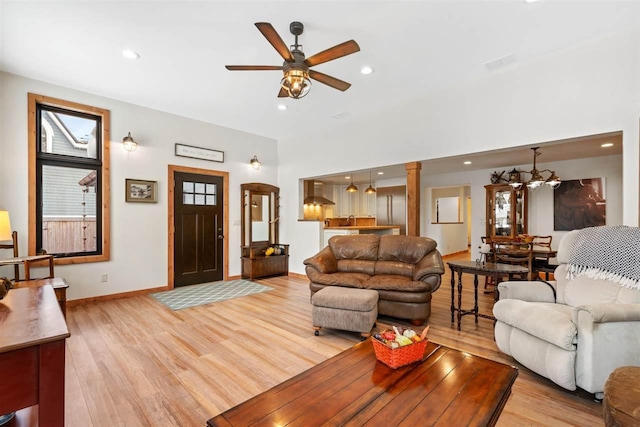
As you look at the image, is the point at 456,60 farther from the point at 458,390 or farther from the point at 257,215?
the point at 257,215

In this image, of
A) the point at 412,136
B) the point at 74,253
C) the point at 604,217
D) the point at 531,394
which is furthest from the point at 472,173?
the point at 74,253

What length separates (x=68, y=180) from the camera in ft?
14.4

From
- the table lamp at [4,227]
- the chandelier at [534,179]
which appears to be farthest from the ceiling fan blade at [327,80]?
the chandelier at [534,179]

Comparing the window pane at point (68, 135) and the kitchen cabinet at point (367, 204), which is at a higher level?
the window pane at point (68, 135)

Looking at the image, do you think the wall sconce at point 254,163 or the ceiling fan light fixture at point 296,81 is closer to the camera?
the ceiling fan light fixture at point 296,81

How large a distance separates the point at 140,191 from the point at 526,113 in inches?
230

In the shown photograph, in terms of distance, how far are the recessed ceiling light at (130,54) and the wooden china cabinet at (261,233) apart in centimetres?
313

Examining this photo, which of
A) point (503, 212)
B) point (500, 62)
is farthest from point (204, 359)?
point (503, 212)

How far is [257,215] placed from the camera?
21.7 feet

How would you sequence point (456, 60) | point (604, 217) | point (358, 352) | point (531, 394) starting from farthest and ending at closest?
point (604, 217) < point (456, 60) < point (531, 394) < point (358, 352)

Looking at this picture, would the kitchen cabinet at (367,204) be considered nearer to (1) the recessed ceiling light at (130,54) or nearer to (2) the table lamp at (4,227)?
(1) the recessed ceiling light at (130,54)

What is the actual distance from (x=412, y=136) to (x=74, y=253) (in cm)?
553

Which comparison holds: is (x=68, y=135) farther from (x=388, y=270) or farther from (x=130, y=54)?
(x=388, y=270)

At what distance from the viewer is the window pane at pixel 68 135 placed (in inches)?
168
